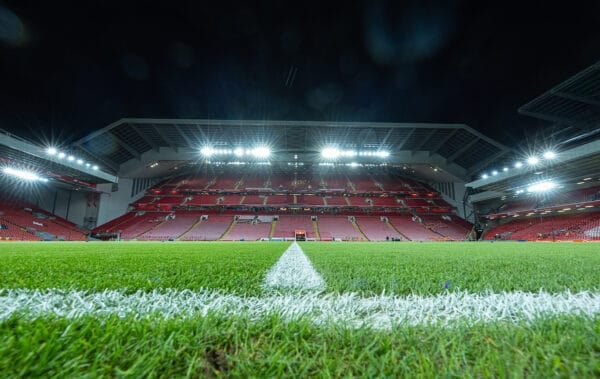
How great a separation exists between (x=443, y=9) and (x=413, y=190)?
21.3 metres

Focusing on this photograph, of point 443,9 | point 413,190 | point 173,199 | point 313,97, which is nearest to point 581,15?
point 443,9

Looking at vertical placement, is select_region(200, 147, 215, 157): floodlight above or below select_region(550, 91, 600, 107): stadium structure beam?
above

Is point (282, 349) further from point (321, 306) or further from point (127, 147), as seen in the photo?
point (127, 147)

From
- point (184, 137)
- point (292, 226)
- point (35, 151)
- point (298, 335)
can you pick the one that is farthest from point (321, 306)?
point (184, 137)

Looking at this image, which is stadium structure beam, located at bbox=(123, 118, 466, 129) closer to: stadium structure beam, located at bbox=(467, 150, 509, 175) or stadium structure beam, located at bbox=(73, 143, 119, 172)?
stadium structure beam, located at bbox=(73, 143, 119, 172)

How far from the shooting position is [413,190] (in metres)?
27.0

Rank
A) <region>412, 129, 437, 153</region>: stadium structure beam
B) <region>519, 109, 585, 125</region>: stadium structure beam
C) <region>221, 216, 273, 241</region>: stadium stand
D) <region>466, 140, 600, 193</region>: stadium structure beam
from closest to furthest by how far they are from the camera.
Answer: <region>466, 140, 600, 193</region>: stadium structure beam < <region>519, 109, 585, 125</region>: stadium structure beam < <region>221, 216, 273, 241</region>: stadium stand < <region>412, 129, 437, 153</region>: stadium structure beam

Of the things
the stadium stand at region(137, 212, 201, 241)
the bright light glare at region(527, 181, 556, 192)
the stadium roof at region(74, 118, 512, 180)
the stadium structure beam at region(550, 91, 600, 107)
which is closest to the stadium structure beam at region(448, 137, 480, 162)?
the stadium roof at region(74, 118, 512, 180)

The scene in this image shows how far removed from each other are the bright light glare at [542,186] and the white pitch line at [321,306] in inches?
922

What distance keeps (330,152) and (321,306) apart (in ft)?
76.6

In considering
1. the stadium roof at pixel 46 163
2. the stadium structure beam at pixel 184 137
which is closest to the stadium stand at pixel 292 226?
the stadium structure beam at pixel 184 137

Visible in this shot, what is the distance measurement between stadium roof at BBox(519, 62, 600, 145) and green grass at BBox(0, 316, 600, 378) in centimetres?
1875

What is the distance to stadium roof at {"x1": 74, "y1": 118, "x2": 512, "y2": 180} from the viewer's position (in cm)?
1866

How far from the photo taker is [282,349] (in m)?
0.41
